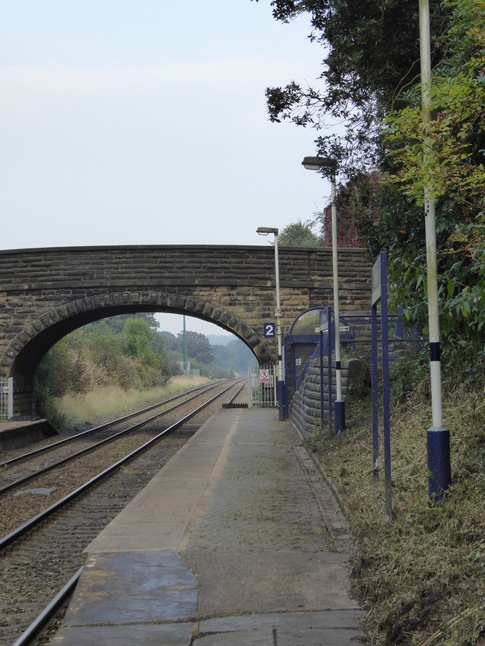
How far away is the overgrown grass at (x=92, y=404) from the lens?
96.5 ft

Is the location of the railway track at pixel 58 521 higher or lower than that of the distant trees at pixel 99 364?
lower

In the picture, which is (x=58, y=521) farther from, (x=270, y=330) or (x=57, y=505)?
(x=270, y=330)

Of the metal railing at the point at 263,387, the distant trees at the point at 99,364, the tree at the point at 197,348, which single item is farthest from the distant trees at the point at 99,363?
the tree at the point at 197,348

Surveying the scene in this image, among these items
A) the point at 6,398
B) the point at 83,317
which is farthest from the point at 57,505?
the point at 83,317

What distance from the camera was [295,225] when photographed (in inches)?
2104

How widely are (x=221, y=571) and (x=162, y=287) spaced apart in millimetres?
20851

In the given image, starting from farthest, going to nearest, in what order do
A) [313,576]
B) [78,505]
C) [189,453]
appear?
[189,453], [78,505], [313,576]

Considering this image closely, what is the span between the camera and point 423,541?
5789 mm

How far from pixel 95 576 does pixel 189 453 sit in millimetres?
8620

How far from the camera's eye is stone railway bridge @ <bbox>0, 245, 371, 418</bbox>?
86.0ft

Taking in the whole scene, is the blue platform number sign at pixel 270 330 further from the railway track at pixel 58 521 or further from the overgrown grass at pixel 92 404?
the overgrown grass at pixel 92 404

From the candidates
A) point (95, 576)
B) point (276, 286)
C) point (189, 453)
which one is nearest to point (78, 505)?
point (189, 453)

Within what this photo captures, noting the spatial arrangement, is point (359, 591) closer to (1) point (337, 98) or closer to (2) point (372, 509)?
(2) point (372, 509)

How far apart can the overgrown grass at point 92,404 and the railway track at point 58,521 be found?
32.6 ft
